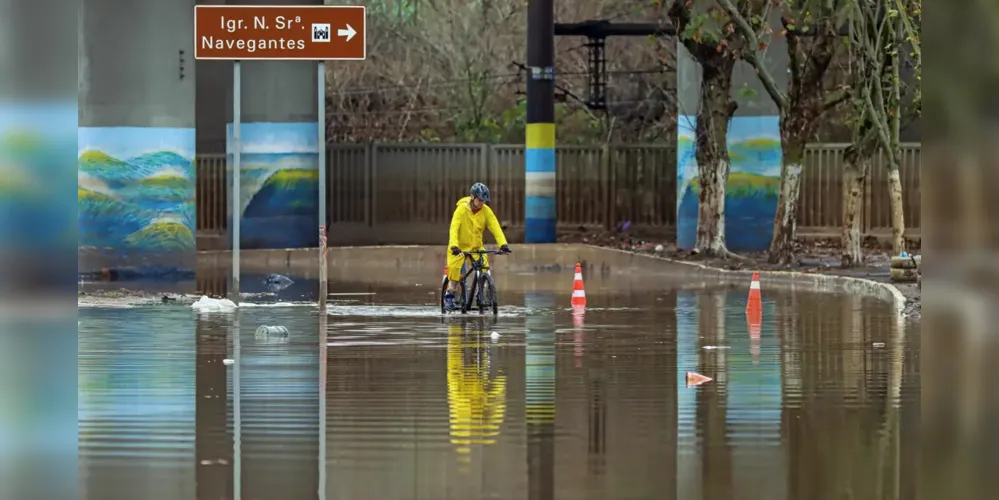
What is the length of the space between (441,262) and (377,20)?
1724 cm

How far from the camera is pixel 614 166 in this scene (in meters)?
45.7

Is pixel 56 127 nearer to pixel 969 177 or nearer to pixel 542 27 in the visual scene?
pixel 969 177

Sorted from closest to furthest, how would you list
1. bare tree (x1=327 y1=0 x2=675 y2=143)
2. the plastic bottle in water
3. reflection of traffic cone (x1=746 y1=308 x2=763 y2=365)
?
reflection of traffic cone (x1=746 y1=308 x2=763 y2=365) < the plastic bottle in water < bare tree (x1=327 y1=0 x2=675 y2=143)

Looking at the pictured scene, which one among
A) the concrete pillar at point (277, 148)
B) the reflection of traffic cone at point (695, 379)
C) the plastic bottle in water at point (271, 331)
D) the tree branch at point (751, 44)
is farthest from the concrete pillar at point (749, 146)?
the reflection of traffic cone at point (695, 379)

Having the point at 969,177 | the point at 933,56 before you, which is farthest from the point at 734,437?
the point at 969,177

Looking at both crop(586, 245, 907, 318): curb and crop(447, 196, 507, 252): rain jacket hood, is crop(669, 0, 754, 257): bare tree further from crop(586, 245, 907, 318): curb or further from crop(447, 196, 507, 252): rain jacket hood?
crop(447, 196, 507, 252): rain jacket hood

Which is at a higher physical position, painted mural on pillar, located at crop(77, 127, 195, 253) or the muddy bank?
painted mural on pillar, located at crop(77, 127, 195, 253)

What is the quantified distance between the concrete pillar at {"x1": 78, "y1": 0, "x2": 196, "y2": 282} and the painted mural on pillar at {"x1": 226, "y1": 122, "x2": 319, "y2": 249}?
7.33 m

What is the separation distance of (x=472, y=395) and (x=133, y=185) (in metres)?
17.4

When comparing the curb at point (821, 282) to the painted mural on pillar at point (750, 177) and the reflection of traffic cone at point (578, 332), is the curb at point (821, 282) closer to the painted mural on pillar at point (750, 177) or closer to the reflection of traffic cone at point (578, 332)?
the painted mural on pillar at point (750, 177)

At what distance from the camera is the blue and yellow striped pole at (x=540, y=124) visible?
125 feet

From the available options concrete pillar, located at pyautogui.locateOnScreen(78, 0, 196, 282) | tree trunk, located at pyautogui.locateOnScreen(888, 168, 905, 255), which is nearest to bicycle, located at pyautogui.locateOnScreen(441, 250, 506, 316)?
concrete pillar, located at pyautogui.locateOnScreen(78, 0, 196, 282)

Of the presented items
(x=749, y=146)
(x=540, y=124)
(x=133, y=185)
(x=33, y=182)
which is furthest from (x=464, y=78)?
(x=33, y=182)

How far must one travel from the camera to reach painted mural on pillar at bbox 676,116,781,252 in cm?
3881
